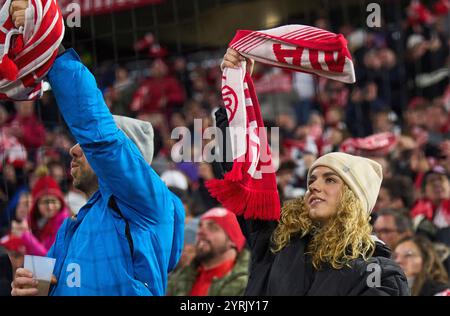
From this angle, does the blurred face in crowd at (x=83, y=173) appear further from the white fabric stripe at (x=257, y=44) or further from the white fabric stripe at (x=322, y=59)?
the white fabric stripe at (x=322, y=59)

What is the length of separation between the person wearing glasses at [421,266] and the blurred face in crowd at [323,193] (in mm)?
1581

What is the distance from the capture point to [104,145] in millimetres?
3613

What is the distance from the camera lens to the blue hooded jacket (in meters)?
3.59

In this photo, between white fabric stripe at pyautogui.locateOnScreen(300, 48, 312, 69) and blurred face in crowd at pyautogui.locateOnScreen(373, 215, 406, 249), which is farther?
blurred face in crowd at pyautogui.locateOnScreen(373, 215, 406, 249)

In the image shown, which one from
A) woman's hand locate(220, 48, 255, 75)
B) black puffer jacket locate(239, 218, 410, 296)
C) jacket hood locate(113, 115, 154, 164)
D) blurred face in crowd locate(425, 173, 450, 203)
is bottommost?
blurred face in crowd locate(425, 173, 450, 203)

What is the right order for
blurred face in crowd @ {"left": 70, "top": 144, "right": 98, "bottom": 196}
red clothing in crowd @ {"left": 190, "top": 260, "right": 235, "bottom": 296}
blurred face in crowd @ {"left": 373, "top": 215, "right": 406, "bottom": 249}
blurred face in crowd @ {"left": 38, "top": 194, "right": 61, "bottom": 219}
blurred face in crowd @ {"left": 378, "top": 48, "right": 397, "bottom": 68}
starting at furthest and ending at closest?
blurred face in crowd @ {"left": 378, "top": 48, "right": 397, "bottom": 68}, blurred face in crowd @ {"left": 38, "top": 194, "right": 61, "bottom": 219}, blurred face in crowd @ {"left": 373, "top": 215, "right": 406, "bottom": 249}, red clothing in crowd @ {"left": 190, "top": 260, "right": 235, "bottom": 296}, blurred face in crowd @ {"left": 70, "top": 144, "right": 98, "bottom": 196}

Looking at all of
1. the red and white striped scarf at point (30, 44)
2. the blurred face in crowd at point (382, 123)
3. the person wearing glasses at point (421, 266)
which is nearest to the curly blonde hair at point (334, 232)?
the red and white striped scarf at point (30, 44)

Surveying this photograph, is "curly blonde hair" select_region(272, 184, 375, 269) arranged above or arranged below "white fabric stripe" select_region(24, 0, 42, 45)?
below

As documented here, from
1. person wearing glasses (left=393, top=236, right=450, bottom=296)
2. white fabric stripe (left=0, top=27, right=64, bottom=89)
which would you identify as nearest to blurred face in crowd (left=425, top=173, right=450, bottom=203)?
person wearing glasses (left=393, top=236, right=450, bottom=296)

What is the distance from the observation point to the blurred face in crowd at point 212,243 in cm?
592

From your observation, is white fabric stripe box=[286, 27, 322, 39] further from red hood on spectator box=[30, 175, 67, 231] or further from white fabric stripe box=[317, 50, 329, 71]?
red hood on spectator box=[30, 175, 67, 231]

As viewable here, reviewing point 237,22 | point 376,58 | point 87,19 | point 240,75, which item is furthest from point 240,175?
point 237,22

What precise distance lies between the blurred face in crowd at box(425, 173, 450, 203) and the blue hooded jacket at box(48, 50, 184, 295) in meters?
3.46

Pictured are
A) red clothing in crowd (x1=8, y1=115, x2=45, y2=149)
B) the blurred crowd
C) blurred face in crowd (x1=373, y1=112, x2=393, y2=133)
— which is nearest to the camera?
the blurred crowd
